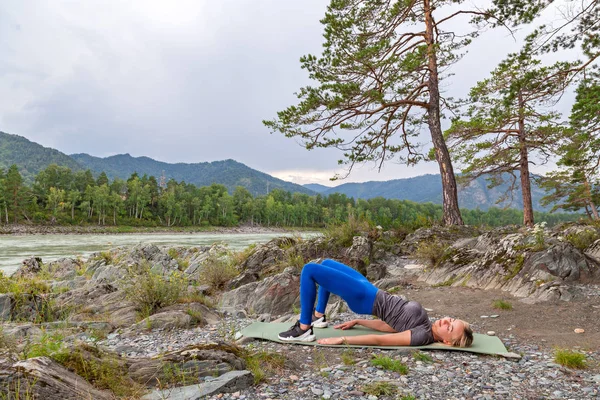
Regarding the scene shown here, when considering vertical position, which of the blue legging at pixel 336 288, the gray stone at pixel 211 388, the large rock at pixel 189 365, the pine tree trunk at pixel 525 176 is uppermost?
the pine tree trunk at pixel 525 176

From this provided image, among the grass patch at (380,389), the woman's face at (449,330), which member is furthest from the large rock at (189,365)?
the woman's face at (449,330)

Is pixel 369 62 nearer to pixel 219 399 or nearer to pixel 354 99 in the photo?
pixel 354 99

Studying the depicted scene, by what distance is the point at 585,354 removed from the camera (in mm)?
4113

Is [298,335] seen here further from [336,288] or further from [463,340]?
[463,340]

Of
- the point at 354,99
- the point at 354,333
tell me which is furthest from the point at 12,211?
the point at 354,333

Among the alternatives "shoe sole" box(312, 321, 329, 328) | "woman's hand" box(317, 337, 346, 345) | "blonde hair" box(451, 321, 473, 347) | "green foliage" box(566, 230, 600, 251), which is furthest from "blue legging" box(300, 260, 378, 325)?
"green foliage" box(566, 230, 600, 251)

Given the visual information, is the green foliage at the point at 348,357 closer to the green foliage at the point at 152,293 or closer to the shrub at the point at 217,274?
the green foliage at the point at 152,293

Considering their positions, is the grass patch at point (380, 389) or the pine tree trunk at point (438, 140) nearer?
the grass patch at point (380, 389)

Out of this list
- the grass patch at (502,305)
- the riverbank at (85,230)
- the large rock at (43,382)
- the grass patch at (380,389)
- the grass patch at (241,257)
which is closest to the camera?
the large rock at (43,382)

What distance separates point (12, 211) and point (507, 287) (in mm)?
85385

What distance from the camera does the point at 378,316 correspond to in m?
4.38

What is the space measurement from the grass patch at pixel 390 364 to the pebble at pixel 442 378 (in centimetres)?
5

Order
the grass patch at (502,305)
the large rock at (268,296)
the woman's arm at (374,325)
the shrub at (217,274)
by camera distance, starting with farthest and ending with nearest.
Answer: the shrub at (217,274)
the large rock at (268,296)
the grass patch at (502,305)
the woman's arm at (374,325)

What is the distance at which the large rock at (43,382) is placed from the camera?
92.0 inches
